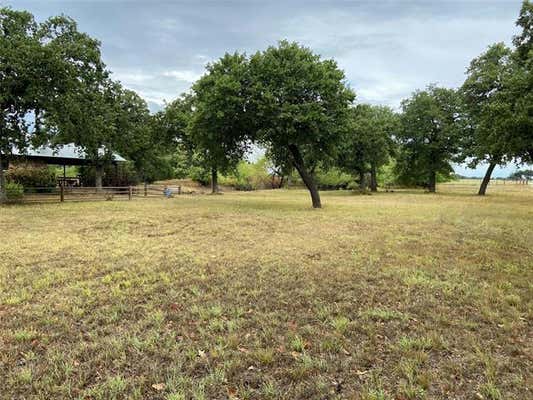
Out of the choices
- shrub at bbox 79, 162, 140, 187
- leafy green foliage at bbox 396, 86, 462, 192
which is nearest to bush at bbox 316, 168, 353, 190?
leafy green foliage at bbox 396, 86, 462, 192

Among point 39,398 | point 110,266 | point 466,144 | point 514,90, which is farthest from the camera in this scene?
point 466,144

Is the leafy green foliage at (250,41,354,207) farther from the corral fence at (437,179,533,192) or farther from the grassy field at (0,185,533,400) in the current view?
the corral fence at (437,179,533,192)

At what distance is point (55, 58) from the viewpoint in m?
14.5

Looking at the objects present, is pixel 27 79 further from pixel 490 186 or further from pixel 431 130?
pixel 490 186

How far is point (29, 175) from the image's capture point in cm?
2338

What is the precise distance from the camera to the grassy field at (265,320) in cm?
267

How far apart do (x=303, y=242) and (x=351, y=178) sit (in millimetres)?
36764

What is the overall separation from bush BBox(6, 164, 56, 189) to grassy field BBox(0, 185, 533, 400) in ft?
61.9

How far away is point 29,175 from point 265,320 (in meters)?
25.9

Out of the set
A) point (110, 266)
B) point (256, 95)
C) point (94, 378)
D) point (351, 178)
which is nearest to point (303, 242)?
point (110, 266)

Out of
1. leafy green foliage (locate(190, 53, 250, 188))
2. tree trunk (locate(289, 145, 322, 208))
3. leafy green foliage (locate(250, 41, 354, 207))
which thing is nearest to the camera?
leafy green foliage (locate(250, 41, 354, 207))

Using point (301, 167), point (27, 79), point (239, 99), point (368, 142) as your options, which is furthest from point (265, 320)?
point (368, 142)

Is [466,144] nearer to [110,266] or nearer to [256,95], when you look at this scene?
[256,95]

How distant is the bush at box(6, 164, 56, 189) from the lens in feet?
74.5
